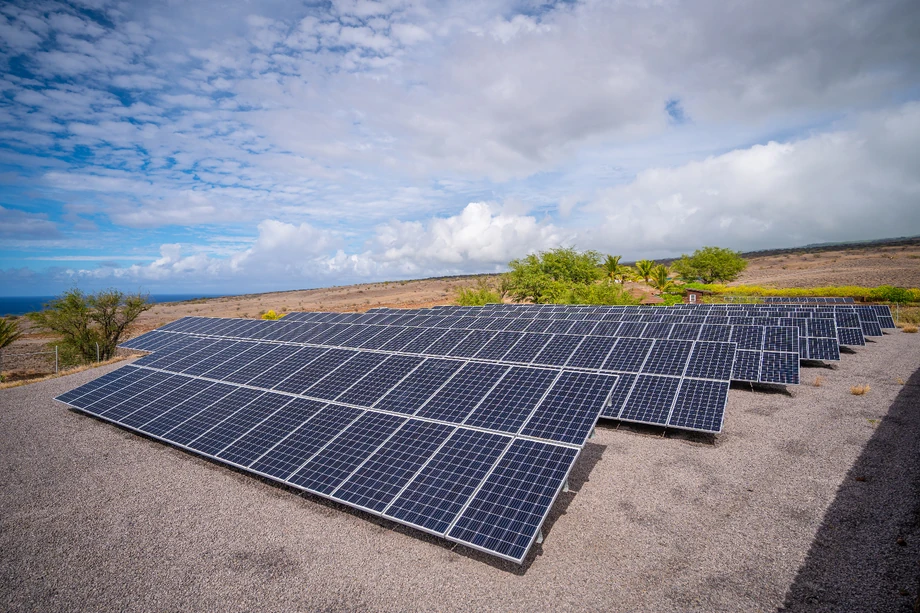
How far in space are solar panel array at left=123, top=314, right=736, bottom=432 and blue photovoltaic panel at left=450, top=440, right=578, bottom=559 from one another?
4.54 meters

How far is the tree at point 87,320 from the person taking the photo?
30500mm

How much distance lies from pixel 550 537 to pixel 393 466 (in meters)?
3.37

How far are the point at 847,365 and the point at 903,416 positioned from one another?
8.31m

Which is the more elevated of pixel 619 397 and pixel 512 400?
pixel 512 400

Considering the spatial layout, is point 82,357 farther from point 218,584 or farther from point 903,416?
point 903,416

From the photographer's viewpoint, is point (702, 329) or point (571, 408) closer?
point (571, 408)

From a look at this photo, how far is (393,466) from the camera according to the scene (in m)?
8.77

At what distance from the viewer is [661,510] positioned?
8938mm

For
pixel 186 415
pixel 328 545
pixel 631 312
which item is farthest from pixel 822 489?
pixel 631 312

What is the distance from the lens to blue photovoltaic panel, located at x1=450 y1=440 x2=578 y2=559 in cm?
671

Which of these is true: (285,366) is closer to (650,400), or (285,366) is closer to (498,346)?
(498,346)

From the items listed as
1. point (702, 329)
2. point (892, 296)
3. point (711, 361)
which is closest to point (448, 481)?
point (711, 361)

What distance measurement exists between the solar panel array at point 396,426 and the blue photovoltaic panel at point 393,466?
26 millimetres

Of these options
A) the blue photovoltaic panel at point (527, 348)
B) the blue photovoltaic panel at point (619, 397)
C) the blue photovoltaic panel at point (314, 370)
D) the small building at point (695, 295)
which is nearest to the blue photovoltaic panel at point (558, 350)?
the blue photovoltaic panel at point (527, 348)
